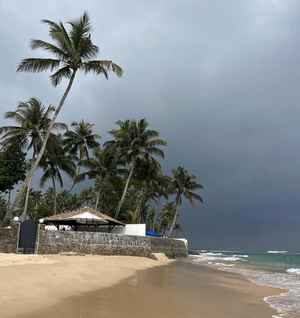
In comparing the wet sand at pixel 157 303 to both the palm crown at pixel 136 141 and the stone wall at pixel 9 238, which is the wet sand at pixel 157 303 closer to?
the stone wall at pixel 9 238

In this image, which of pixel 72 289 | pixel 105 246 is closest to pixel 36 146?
pixel 105 246

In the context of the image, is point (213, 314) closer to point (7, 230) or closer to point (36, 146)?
point (7, 230)

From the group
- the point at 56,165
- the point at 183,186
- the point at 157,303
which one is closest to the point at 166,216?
the point at 183,186

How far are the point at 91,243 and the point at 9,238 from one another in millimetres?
5188

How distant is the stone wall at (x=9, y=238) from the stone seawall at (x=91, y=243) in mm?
1136

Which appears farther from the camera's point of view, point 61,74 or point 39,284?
point 61,74

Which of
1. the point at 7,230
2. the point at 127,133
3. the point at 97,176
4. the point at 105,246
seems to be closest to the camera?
the point at 7,230

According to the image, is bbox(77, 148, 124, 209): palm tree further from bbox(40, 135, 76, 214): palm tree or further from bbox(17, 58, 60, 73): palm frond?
bbox(17, 58, 60, 73): palm frond

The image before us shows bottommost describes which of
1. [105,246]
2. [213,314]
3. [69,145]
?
[213,314]

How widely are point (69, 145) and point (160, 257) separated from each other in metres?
17.8

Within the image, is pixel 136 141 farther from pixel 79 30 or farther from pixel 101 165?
pixel 79 30

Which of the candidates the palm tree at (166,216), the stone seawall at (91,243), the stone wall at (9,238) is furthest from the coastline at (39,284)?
the palm tree at (166,216)

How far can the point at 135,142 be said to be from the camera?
39719mm

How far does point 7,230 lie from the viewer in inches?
784
